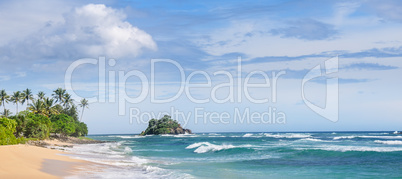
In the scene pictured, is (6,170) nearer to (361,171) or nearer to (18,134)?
(361,171)

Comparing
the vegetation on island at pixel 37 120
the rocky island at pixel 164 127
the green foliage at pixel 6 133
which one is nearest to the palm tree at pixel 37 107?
the vegetation on island at pixel 37 120

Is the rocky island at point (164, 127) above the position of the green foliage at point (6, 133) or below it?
below

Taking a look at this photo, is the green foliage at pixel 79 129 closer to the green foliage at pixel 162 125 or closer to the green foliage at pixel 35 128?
the green foliage at pixel 35 128

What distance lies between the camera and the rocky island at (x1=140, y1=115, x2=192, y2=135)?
445ft

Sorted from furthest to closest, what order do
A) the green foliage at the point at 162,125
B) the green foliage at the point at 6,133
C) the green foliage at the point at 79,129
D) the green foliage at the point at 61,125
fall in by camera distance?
the green foliage at the point at 162,125, the green foliage at the point at 79,129, the green foliage at the point at 61,125, the green foliage at the point at 6,133

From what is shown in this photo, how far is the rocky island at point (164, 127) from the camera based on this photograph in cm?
13577

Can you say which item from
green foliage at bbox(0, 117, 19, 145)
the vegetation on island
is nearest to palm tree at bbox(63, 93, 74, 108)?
the vegetation on island

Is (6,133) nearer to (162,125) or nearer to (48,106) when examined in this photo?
(48,106)

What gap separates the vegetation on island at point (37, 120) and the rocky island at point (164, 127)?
132 ft

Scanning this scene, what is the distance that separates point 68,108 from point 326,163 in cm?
7556

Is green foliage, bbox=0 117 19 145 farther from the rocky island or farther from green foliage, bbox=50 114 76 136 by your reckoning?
the rocky island

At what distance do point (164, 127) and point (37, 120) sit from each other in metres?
86.0

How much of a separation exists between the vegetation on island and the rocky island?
132 feet

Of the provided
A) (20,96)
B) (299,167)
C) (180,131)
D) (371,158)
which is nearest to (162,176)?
(299,167)
